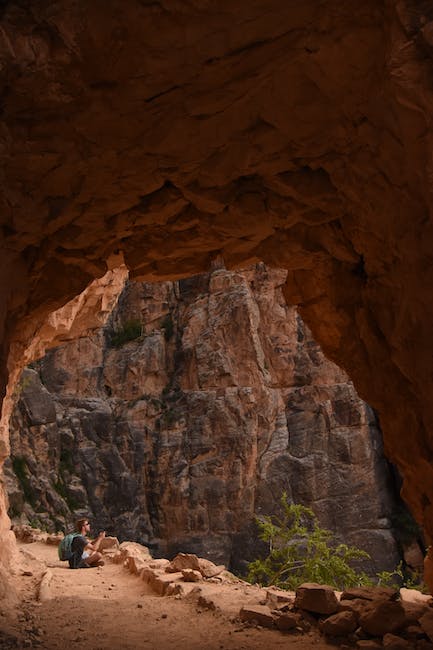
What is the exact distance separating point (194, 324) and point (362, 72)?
2121 centimetres

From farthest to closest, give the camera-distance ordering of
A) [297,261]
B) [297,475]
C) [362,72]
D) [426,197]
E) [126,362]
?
[126,362], [297,475], [297,261], [362,72], [426,197]

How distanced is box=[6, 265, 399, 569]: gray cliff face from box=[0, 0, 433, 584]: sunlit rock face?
17.0 m

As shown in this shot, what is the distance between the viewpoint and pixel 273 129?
4402 mm

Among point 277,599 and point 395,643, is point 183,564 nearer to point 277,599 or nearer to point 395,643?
point 277,599

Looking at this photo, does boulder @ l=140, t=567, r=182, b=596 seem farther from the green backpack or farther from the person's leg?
the green backpack

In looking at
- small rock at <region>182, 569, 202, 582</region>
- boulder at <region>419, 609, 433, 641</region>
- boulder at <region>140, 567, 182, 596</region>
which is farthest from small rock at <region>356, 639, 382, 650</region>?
small rock at <region>182, 569, 202, 582</region>

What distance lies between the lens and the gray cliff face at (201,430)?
70.4ft

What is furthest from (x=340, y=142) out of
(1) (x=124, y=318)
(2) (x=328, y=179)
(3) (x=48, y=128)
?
(1) (x=124, y=318)

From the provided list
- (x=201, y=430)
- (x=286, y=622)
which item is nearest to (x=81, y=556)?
(x=286, y=622)

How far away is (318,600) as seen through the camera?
500 centimetres

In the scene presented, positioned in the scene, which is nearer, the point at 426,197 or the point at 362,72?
the point at 426,197

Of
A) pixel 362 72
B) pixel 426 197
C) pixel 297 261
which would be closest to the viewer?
pixel 426 197

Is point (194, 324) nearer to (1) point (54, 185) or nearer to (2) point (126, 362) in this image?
(2) point (126, 362)

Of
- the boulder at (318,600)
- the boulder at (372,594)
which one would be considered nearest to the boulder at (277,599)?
the boulder at (318,600)
